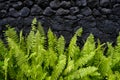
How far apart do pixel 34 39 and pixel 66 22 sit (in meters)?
1.34

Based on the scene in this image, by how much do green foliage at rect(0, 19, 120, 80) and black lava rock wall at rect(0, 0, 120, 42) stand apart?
0.97 m

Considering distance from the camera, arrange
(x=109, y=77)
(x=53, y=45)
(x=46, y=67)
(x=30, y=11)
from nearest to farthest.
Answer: (x=109, y=77), (x=46, y=67), (x=53, y=45), (x=30, y=11)

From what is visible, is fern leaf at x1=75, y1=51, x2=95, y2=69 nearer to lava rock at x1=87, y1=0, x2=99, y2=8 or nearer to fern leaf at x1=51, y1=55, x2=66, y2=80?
fern leaf at x1=51, y1=55, x2=66, y2=80

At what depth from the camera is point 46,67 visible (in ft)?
15.8

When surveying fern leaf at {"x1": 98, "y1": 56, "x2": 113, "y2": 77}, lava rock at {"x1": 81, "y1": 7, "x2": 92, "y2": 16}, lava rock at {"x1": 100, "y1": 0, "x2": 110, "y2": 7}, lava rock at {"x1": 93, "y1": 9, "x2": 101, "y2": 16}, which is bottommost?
fern leaf at {"x1": 98, "y1": 56, "x2": 113, "y2": 77}

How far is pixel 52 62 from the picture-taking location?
4766 millimetres

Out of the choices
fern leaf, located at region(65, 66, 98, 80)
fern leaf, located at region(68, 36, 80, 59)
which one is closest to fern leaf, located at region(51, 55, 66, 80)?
fern leaf, located at region(65, 66, 98, 80)

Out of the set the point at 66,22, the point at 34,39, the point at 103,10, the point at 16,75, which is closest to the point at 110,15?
the point at 103,10

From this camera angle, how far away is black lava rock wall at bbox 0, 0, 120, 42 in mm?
6094

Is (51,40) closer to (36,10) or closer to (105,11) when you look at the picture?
(36,10)

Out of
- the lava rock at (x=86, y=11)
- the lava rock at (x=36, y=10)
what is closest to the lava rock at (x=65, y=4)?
the lava rock at (x=86, y=11)

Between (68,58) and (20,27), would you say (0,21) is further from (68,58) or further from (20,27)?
(68,58)

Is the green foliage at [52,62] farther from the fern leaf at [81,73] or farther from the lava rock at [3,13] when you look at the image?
the lava rock at [3,13]

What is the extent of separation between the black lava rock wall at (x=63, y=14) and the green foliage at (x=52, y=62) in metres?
0.97
